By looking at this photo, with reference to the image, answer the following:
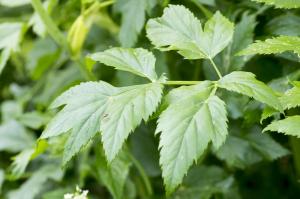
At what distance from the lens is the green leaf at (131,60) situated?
0.91m

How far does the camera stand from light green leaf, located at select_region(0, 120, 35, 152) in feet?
4.81

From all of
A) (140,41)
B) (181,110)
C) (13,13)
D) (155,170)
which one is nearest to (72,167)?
(155,170)

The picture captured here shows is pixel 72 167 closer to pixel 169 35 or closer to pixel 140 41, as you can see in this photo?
pixel 140 41

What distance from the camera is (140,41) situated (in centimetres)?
127

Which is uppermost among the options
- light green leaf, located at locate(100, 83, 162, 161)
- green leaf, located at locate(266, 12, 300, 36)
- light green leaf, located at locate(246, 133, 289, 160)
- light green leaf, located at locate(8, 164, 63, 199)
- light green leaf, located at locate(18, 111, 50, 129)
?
light green leaf, located at locate(100, 83, 162, 161)

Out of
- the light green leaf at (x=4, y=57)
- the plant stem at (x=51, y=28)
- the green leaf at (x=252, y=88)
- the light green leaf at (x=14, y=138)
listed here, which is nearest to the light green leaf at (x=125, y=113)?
the green leaf at (x=252, y=88)

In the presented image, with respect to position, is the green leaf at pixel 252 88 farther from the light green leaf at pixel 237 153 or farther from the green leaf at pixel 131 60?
the light green leaf at pixel 237 153

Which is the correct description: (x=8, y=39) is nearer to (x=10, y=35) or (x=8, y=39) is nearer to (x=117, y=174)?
(x=10, y=35)

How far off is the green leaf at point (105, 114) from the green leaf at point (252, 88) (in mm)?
118

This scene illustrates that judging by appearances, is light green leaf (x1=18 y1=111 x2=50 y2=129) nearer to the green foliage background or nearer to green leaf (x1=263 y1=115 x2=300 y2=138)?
the green foliage background

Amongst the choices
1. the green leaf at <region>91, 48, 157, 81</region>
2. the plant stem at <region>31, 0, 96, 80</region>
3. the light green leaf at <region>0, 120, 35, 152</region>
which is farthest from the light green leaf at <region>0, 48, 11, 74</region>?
the green leaf at <region>91, 48, 157, 81</region>

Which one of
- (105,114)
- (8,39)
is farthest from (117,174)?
(8,39)

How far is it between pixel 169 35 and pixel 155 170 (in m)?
0.57

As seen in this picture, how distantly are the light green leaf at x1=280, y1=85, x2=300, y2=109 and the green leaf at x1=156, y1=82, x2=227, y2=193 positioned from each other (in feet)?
0.32
